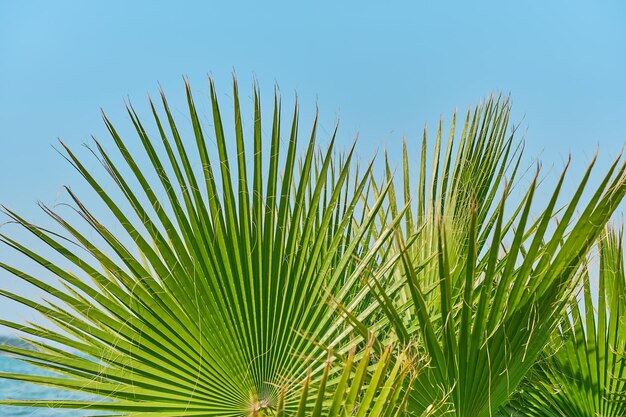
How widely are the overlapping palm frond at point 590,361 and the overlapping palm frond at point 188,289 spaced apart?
2.87 ft

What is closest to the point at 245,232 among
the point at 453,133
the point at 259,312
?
the point at 259,312

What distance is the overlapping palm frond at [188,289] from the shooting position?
5.65ft

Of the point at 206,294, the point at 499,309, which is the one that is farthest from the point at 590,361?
the point at 206,294

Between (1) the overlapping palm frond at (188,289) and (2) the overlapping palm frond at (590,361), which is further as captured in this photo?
(2) the overlapping palm frond at (590,361)

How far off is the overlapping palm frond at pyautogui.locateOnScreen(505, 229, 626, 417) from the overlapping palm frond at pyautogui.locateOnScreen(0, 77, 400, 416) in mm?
874

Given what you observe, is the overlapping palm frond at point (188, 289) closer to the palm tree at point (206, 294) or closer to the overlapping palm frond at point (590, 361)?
the palm tree at point (206, 294)

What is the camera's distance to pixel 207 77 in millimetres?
1916

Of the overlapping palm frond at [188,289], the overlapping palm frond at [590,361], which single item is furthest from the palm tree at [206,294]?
the overlapping palm frond at [590,361]

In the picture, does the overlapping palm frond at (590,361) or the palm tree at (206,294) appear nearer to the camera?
the palm tree at (206,294)

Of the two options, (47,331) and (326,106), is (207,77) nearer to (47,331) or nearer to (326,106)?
(326,106)

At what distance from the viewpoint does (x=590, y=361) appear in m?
2.24

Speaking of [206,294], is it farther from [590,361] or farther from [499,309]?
[590,361]

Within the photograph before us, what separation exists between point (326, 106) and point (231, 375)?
32.5 inches

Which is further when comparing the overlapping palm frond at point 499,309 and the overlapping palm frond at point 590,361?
the overlapping palm frond at point 590,361
